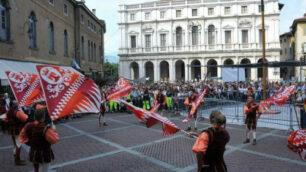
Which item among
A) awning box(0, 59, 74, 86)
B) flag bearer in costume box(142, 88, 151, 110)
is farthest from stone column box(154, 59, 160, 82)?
awning box(0, 59, 74, 86)

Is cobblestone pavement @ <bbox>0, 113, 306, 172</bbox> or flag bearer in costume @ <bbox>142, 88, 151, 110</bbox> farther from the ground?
flag bearer in costume @ <bbox>142, 88, 151, 110</bbox>

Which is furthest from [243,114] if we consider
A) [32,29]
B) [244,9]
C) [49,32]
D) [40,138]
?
[244,9]

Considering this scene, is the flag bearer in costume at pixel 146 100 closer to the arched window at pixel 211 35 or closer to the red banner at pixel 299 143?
the red banner at pixel 299 143

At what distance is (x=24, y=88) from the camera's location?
7574mm

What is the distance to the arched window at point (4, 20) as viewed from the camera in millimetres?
15117

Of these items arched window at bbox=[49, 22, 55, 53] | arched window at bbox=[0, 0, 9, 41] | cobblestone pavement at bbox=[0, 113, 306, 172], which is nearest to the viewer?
cobblestone pavement at bbox=[0, 113, 306, 172]

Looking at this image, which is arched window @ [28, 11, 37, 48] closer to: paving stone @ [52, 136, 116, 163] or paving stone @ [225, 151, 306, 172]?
→ paving stone @ [52, 136, 116, 163]

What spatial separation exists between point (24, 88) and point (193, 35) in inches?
1806

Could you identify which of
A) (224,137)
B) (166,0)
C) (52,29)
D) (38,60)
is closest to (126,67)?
(166,0)

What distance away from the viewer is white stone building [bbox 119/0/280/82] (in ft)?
156

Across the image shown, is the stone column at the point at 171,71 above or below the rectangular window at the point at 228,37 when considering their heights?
below

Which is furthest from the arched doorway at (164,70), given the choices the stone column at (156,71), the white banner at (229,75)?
the white banner at (229,75)

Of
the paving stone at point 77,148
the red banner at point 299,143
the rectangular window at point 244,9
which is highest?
the rectangular window at point 244,9

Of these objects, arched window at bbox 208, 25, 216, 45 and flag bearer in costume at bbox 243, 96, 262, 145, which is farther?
→ arched window at bbox 208, 25, 216, 45
